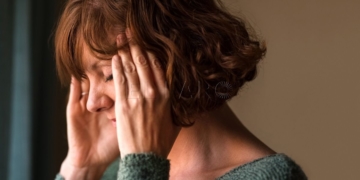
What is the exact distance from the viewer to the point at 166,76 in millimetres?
1011

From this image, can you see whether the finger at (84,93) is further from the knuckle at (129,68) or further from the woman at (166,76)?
the knuckle at (129,68)

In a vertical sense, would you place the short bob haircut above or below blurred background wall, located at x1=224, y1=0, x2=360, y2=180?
above

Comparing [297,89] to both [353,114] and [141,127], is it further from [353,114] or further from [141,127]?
[141,127]

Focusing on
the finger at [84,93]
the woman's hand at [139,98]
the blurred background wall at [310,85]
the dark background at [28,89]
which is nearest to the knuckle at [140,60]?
the woman's hand at [139,98]

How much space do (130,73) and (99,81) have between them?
3.7 inches

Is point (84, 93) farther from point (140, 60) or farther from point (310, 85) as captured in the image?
point (310, 85)

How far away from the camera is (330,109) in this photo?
6.45 feet

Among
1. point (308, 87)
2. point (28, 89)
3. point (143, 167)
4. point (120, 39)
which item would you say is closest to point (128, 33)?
point (120, 39)

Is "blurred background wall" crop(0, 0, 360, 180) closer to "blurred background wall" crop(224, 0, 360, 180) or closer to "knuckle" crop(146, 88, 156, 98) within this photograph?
"blurred background wall" crop(224, 0, 360, 180)

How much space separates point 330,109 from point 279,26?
35cm

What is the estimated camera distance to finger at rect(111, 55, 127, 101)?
1.01 metres

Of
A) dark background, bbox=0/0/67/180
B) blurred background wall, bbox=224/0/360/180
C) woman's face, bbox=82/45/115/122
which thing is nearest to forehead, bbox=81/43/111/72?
woman's face, bbox=82/45/115/122

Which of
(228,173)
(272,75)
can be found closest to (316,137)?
(272,75)

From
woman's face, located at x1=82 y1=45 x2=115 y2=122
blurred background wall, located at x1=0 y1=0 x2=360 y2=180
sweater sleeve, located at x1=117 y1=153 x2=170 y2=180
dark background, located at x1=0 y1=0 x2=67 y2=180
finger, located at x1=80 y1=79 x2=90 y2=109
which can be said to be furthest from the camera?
blurred background wall, located at x1=0 y1=0 x2=360 y2=180
